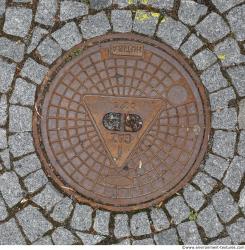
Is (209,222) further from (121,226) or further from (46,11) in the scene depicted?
(46,11)

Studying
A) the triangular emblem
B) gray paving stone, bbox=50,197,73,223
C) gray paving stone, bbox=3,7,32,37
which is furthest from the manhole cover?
gray paving stone, bbox=3,7,32,37

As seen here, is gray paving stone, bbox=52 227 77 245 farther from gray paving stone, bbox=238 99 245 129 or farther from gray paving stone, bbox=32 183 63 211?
gray paving stone, bbox=238 99 245 129

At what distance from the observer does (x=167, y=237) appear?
3.44 metres

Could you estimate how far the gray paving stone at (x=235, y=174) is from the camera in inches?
135

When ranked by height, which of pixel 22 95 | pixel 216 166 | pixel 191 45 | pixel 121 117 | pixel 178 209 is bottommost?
pixel 178 209

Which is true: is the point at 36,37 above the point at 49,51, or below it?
above

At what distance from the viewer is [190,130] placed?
11.2 ft

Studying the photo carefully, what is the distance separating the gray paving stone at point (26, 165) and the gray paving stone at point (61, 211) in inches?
13.4

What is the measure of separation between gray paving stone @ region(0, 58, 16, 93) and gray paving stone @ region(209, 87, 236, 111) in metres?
1.56

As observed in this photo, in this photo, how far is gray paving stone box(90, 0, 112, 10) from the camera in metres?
3.43

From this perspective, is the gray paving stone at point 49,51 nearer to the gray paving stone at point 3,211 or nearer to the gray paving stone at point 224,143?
the gray paving stone at point 3,211

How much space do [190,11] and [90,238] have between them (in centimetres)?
193

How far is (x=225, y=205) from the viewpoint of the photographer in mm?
3432

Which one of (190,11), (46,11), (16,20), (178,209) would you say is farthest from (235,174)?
(16,20)
